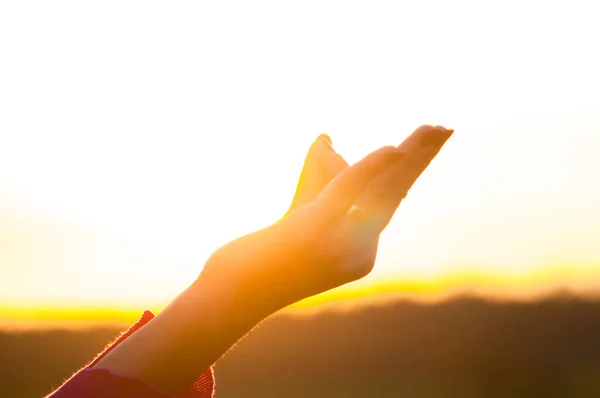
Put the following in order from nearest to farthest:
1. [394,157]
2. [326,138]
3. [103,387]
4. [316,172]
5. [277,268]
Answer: [103,387] < [277,268] < [394,157] < [316,172] < [326,138]

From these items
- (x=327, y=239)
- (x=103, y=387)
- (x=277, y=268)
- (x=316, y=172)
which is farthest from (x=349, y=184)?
(x=103, y=387)

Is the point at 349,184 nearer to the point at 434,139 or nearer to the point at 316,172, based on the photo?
the point at 434,139

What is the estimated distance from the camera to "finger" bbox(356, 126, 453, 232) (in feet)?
6.98

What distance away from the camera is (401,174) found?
2.20m

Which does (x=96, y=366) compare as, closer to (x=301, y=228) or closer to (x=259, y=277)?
(x=259, y=277)

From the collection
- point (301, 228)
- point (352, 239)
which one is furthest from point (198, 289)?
point (352, 239)

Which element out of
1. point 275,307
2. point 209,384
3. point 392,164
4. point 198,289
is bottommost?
point 209,384

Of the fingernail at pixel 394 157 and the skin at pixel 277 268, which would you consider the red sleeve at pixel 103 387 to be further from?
the fingernail at pixel 394 157

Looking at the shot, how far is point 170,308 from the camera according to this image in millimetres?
1642

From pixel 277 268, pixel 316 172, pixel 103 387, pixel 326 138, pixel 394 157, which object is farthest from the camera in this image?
pixel 326 138

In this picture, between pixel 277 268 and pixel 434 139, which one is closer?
pixel 277 268

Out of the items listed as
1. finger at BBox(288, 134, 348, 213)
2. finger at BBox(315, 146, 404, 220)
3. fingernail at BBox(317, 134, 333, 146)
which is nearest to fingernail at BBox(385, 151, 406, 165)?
finger at BBox(315, 146, 404, 220)

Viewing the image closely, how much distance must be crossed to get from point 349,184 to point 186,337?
0.71 metres

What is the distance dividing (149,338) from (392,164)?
0.98 m
